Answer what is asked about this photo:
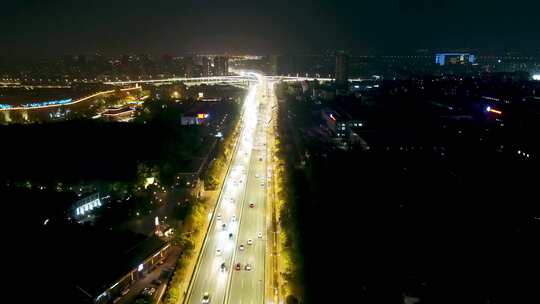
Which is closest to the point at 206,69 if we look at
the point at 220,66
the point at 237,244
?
the point at 220,66

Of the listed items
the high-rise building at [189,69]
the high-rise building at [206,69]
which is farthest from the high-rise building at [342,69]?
the high-rise building at [189,69]

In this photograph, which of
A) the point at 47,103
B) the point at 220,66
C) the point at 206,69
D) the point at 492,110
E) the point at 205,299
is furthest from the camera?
the point at 220,66

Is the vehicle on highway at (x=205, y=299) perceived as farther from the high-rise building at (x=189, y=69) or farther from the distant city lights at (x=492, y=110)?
the high-rise building at (x=189, y=69)

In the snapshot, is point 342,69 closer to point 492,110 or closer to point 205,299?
point 492,110

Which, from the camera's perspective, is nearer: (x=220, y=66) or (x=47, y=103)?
(x=47, y=103)

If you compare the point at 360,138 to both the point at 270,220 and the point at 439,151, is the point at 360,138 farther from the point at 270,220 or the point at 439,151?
the point at 270,220

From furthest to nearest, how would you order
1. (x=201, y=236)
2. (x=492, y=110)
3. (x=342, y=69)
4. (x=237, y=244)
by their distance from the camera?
(x=342, y=69), (x=492, y=110), (x=201, y=236), (x=237, y=244)

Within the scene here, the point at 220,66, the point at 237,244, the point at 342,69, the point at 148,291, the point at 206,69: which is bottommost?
the point at 148,291

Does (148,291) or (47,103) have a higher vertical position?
(47,103)

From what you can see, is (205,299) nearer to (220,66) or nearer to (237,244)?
(237,244)
